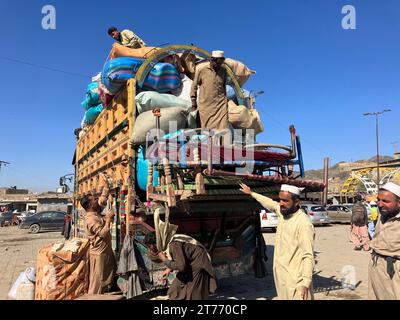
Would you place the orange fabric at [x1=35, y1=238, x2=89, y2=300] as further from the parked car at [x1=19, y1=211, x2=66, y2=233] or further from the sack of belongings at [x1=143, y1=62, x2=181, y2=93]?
the parked car at [x1=19, y1=211, x2=66, y2=233]

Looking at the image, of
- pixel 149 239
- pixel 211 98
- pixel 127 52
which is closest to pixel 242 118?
pixel 211 98

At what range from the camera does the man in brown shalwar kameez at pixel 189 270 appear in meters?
3.45

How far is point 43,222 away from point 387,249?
792 inches

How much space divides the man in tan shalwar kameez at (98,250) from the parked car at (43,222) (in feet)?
54.7

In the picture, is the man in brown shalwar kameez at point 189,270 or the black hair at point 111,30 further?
the black hair at point 111,30

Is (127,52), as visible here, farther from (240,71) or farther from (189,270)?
(189,270)

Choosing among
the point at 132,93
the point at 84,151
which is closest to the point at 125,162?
the point at 132,93

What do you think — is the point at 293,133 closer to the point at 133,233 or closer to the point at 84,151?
the point at 133,233

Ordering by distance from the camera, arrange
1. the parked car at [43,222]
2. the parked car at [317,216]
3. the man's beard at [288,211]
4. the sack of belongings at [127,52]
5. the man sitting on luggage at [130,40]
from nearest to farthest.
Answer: the man's beard at [288,211] → the sack of belongings at [127,52] → the man sitting on luggage at [130,40] → the parked car at [317,216] → the parked car at [43,222]

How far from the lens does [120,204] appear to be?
190 inches

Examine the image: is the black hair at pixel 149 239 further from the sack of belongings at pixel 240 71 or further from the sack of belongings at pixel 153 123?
the sack of belongings at pixel 240 71

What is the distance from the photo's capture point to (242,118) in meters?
4.84

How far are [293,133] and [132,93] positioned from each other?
2208 millimetres

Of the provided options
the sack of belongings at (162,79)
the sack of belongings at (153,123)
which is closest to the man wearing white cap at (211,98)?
the sack of belongings at (153,123)
